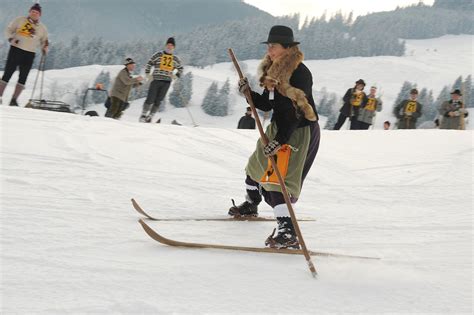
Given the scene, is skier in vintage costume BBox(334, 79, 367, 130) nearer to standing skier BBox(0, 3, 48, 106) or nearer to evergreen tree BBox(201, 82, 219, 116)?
standing skier BBox(0, 3, 48, 106)

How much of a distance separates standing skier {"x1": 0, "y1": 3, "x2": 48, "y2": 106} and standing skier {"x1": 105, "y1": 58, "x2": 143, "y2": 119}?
256 centimetres

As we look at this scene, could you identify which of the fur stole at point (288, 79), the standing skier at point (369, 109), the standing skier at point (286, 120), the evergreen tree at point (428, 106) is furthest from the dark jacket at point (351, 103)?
the evergreen tree at point (428, 106)

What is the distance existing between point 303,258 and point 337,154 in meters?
5.47

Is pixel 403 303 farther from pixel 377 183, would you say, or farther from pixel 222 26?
pixel 222 26

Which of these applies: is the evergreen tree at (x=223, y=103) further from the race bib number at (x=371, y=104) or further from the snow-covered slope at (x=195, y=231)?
the snow-covered slope at (x=195, y=231)

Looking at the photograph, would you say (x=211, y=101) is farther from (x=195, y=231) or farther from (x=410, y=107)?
(x=195, y=231)

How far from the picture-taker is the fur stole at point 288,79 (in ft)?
10.3

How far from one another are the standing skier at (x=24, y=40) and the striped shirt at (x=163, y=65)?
2231mm

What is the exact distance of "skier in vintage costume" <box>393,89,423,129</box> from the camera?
11977mm

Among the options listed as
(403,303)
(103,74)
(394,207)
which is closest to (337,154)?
(394,207)

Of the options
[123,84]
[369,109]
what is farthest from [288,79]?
[369,109]

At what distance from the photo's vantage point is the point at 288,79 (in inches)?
125

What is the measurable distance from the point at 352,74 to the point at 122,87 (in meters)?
122

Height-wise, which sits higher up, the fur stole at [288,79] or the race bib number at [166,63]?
the fur stole at [288,79]
